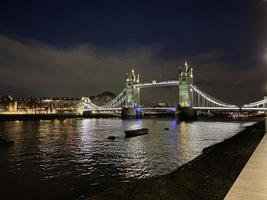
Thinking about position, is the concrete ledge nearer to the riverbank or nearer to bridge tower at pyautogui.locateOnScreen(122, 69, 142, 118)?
the riverbank

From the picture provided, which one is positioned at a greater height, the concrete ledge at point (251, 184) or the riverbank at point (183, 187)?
the concrete ledge at point (251, 184)

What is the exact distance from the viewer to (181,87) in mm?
129125

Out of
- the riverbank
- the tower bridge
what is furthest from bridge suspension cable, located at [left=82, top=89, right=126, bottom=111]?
the riverbank

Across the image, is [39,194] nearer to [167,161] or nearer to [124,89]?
[167,161]

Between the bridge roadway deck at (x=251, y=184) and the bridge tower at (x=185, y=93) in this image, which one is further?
the bridge tower at (x=185, y=93)

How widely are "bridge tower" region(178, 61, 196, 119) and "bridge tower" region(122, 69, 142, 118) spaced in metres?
22.9

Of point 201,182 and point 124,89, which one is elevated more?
point 124,89

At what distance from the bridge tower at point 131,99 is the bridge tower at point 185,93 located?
75.2ft

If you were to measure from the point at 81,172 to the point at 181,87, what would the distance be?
115 meters

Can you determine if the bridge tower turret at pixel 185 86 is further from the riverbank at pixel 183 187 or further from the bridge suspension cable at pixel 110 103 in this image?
the riverbank at pixel 183 187

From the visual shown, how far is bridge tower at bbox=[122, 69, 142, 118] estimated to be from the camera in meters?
134

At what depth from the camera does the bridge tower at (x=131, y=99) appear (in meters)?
134

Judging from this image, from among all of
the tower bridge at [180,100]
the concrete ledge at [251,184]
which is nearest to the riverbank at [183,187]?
the concrete ledge at [251,184]

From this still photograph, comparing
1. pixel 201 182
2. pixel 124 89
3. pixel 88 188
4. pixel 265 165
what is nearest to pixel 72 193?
pixel 88 188
